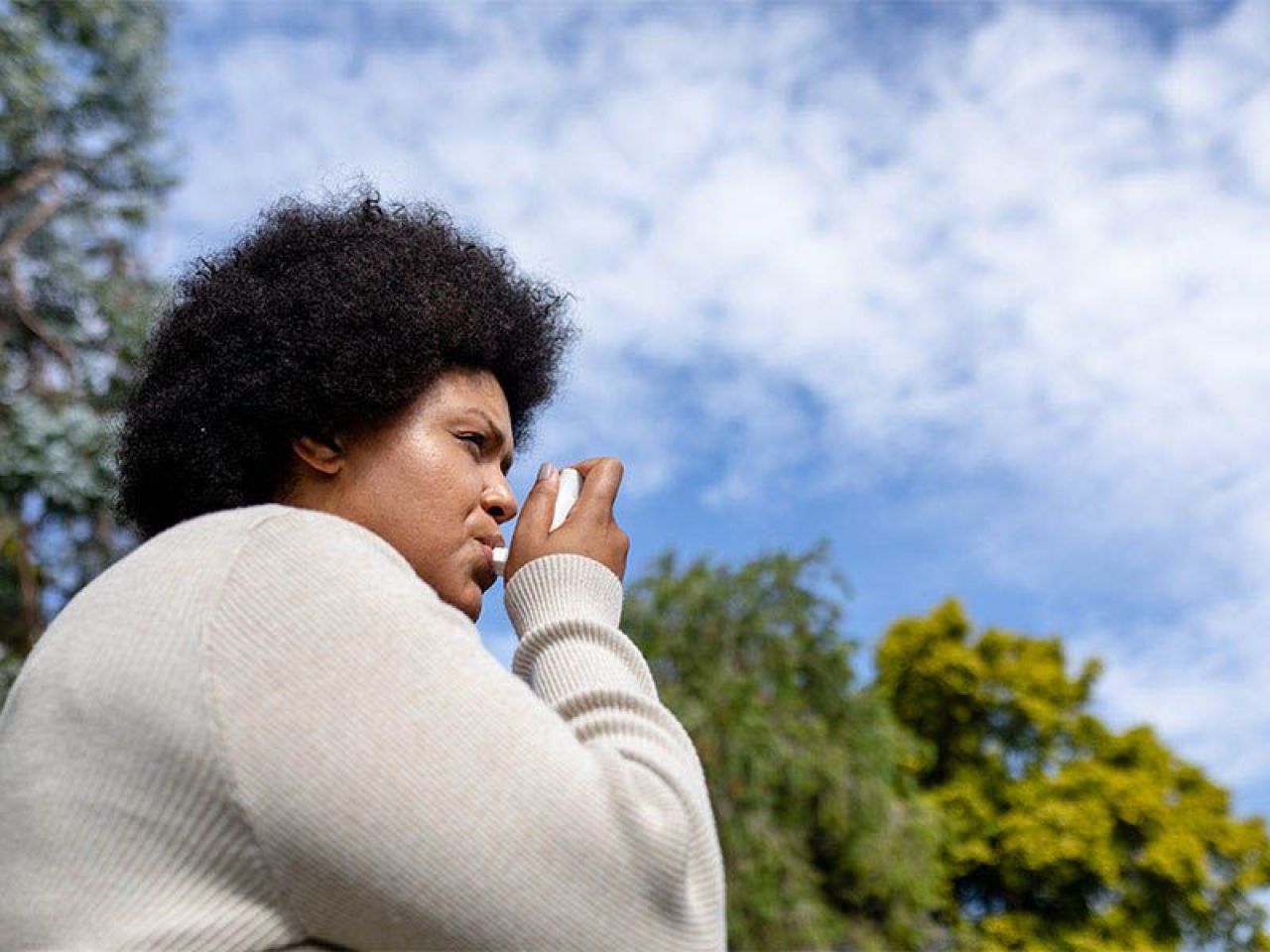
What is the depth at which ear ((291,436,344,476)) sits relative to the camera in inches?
64.8

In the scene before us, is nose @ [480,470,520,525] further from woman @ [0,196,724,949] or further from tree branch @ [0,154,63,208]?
tree branch @ [0,154,63,208]

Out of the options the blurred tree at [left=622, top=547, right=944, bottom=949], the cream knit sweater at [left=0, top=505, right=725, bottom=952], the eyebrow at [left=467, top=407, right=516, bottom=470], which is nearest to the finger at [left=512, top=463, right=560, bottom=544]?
the eyebrow at [left=467, top=407, right=516, bottom=470]

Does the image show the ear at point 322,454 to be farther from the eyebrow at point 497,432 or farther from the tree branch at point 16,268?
the tree branch at point 16,268

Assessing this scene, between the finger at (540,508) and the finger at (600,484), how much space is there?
0.03 meters

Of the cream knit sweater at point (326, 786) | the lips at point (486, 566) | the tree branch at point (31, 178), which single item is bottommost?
the cream knit sweater at point (326, 786)

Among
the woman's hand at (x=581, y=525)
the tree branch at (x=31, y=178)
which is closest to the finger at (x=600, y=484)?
the woman's hand at (x=581, y=525)

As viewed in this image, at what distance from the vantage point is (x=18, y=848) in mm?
1293

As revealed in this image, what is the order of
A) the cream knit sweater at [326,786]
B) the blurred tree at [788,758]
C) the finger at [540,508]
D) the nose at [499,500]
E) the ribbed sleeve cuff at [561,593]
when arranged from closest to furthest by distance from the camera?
the cream knit sweater at [326,786] → the ribbed sleeve cuff at [561,593] → the finger at [540,508] → the nose at [499,500] → the blurred tree at [788,758]

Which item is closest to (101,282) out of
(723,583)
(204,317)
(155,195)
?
(155,195)

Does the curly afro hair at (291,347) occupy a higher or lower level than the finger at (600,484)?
higher

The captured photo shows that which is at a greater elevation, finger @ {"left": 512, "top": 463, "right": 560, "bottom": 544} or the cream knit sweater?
finger @ {"left": 512, "top": 463, "right": 560, "bottom": 544}

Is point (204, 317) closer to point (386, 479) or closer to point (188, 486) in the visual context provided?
point (188, 486)

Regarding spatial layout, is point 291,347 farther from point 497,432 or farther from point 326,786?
point 326,786

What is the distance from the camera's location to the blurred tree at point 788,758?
41.4 ft
